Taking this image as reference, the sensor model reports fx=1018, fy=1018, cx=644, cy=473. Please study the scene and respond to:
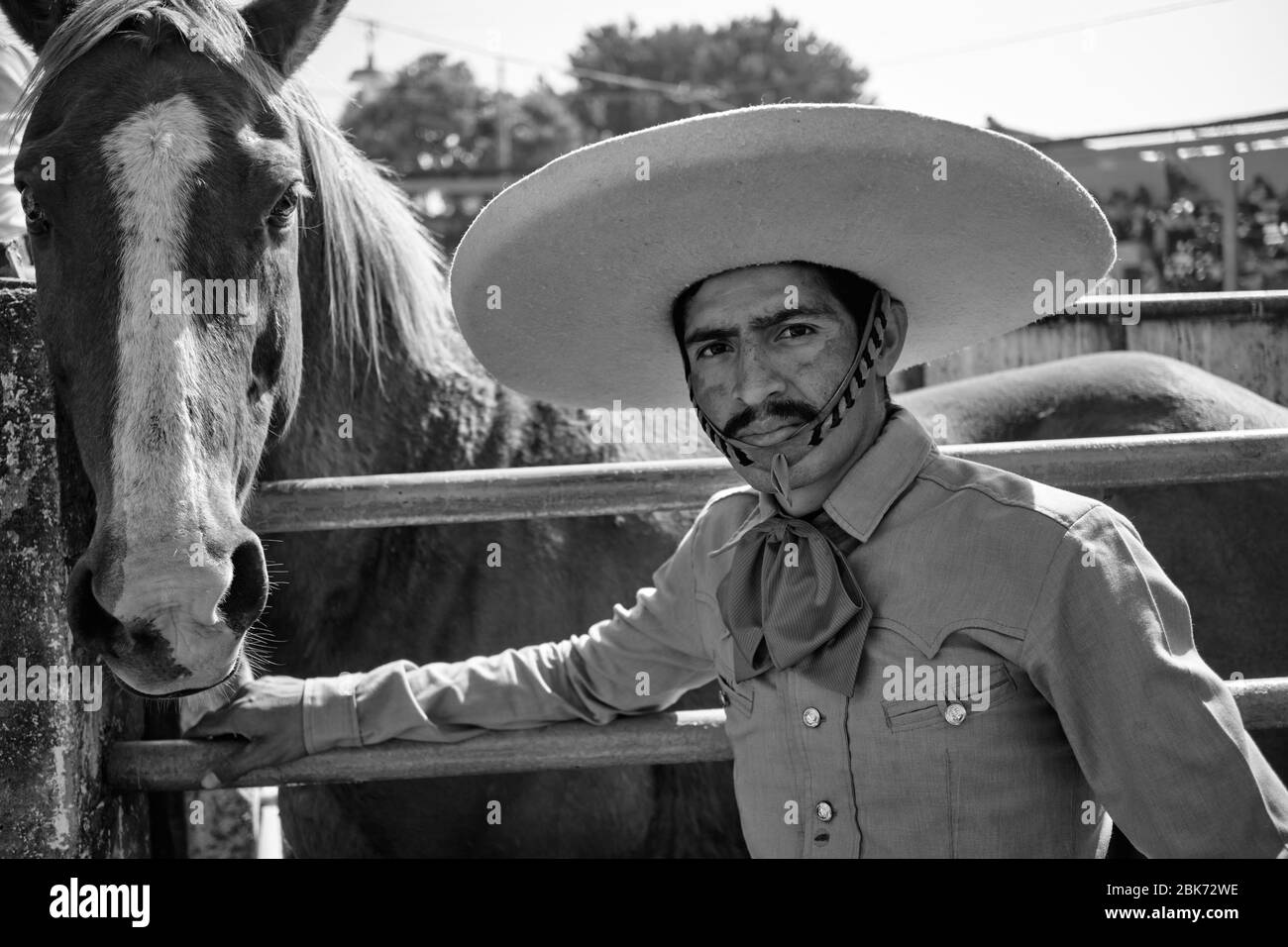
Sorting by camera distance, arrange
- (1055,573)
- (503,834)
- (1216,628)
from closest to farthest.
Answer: (1055,573), (503,834), (1216,628)

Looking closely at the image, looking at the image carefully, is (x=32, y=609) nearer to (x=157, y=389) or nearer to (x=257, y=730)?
(x=257, y=730)

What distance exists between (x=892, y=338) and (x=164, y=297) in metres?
1.22

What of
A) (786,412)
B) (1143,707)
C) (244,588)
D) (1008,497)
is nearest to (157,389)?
(244,588)

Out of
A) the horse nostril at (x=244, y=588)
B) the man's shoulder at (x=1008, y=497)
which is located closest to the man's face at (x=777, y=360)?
the man's shoulder at (x=1008, y=497)

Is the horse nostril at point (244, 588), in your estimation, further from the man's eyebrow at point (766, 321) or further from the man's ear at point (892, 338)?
the man's ear at point (892, 338)

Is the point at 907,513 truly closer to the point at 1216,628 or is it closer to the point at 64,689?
the point at 64,689

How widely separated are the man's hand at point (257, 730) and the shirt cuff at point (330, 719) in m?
0.02

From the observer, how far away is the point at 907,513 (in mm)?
1608

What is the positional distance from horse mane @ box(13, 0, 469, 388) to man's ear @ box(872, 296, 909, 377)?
1241 mm

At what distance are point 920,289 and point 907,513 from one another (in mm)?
510

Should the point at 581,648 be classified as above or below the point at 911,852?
above

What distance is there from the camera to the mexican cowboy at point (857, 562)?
140 cm

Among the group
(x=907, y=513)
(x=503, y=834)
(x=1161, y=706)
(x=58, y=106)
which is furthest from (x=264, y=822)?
(x=1161, y=706)

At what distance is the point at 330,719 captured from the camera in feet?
6.40
